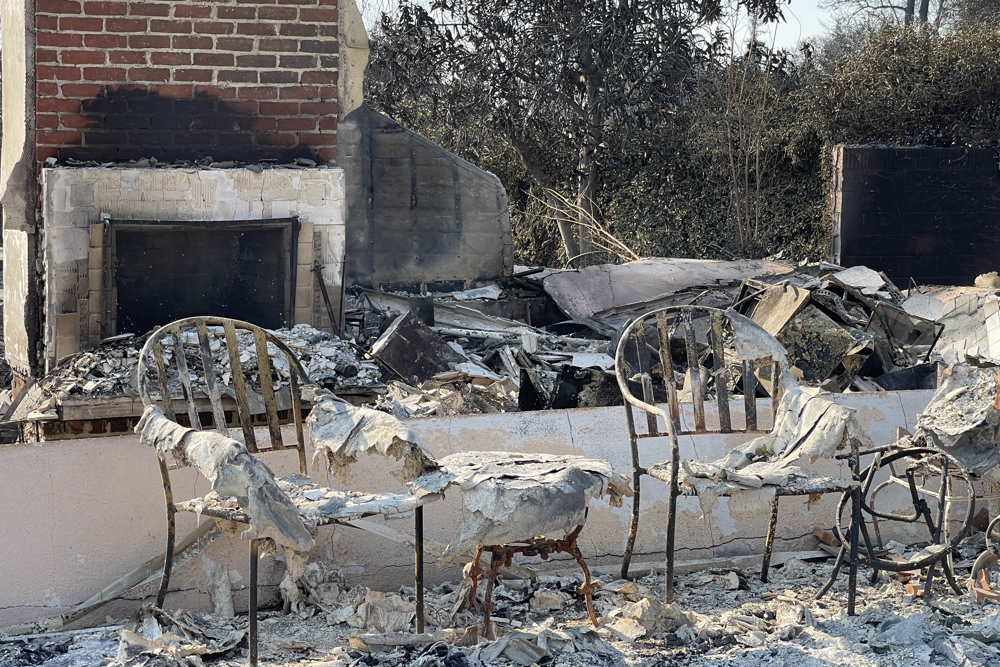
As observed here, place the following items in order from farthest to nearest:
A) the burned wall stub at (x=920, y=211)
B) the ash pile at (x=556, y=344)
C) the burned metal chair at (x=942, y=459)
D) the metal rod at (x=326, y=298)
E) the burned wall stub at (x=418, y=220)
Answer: the burned wall stub at (x=920, y=211), the burned wall stub at (x=418, y=220), the metal rod at (x=326, y=298), the ash pile at (x=556, y=344), the burned metal chair at (x=942, y=459)

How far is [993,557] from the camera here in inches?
149

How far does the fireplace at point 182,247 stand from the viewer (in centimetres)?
521

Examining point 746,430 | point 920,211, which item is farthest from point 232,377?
point 920,211

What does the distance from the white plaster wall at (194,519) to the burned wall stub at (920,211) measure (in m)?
6.70

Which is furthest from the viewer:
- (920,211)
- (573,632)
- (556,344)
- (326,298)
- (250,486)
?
(920,211)

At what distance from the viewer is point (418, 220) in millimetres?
8898

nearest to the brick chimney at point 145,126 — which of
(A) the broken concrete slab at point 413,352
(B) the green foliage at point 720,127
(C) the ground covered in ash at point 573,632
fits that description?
(A) the broken concrete slab at point 413,352

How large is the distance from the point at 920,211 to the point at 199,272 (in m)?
7.97

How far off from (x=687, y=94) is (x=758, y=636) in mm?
10048

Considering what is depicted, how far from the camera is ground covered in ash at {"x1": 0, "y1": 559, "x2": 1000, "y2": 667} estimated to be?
10.6 feet

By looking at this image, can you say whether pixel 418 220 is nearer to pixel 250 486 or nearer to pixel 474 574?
pixel 474 574

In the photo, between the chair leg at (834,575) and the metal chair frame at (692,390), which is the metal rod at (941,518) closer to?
the chair leg at (834,575)

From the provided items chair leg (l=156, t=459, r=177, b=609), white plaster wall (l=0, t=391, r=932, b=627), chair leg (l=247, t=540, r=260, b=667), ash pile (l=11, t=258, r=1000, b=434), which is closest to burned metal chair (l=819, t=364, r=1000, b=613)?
ash pile (l=11, t=258, r=1000, b=434)

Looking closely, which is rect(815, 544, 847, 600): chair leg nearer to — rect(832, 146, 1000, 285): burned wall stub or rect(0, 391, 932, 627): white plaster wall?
rect(0, 391, 932, 627): white plaster wall
